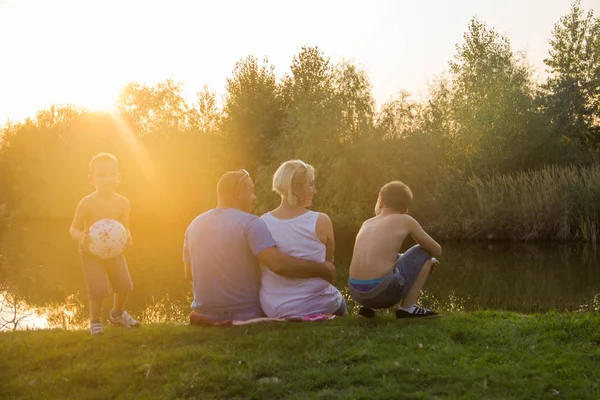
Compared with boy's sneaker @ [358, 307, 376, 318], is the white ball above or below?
above

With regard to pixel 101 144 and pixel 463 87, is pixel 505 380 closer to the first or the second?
pixel 463 87

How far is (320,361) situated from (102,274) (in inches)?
106

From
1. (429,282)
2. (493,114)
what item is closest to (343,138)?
(493,114)

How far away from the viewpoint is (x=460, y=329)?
5820 millimetres

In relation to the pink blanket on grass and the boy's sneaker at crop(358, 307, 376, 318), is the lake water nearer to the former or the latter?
the boy's sneaker at crop(358, 307, 376, 318)

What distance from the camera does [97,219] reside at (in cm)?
649

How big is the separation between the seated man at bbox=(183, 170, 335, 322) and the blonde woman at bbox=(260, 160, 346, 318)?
0.45ft

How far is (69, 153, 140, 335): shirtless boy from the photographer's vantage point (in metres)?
6.39

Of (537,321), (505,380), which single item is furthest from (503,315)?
(505,380)

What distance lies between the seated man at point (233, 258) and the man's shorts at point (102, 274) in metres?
0.84

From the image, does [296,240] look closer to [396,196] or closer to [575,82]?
[396,196]

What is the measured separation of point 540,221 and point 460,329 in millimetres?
15777

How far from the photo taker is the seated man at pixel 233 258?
589cm

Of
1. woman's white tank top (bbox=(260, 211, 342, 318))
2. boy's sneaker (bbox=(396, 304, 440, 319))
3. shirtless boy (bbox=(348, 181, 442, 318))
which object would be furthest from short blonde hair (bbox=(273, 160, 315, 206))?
boy's sneaker (bbox=(396, 304, 440, 319))
